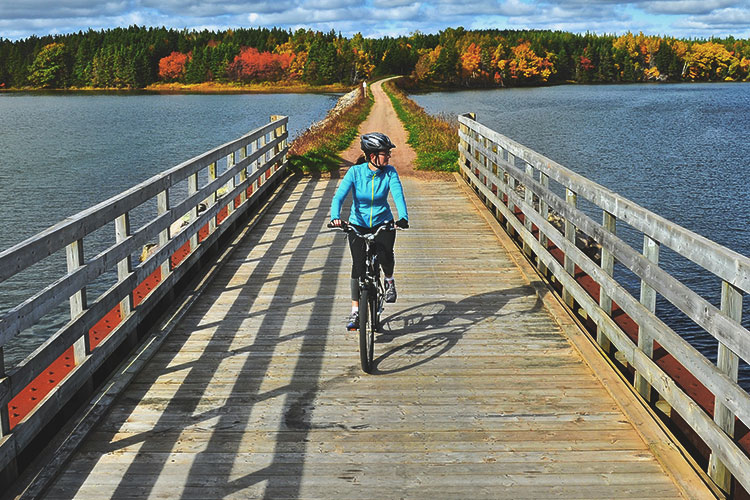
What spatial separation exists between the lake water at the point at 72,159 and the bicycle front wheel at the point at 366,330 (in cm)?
713

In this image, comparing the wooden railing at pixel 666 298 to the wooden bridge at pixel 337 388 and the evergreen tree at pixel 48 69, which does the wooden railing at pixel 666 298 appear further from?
the evergreen tree at pixel 48 69

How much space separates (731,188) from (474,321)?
20943mm

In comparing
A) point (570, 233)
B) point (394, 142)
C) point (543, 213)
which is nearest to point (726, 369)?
point (570, 233)

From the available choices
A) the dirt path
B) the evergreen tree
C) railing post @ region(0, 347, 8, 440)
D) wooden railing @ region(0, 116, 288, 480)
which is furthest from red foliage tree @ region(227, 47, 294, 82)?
railing post @ region(0, 347, 8, 440)

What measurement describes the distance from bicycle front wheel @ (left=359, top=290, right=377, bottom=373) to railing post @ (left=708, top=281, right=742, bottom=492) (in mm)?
2536

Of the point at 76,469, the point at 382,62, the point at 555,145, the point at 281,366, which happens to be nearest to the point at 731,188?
the point at 555,145

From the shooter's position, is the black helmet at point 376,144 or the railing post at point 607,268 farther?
the railing post at point 607,268

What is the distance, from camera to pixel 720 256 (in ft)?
14.2

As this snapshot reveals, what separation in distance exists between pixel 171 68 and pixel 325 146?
161 meters

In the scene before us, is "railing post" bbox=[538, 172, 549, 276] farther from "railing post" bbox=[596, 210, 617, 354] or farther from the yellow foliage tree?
the yellow foliage tree

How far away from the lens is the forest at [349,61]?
15738cm

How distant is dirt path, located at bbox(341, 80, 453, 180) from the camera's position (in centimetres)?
1961

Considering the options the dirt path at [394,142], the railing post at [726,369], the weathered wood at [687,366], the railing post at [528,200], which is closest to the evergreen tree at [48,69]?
the dirt path at [394,142]

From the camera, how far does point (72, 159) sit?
3694 centimetres
